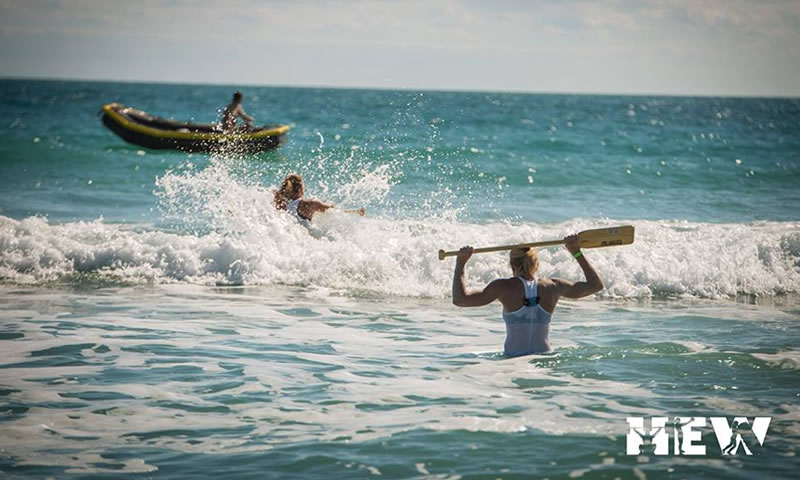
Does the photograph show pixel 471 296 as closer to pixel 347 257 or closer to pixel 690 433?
pixel 690 433

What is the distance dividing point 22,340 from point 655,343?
6.27 meters

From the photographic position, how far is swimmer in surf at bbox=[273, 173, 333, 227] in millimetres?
13891

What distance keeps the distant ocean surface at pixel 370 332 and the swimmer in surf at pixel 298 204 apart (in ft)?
0.81

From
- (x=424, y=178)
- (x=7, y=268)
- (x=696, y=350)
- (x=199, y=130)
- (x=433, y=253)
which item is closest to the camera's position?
(x=696, y=350)

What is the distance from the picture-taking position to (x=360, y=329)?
965cm

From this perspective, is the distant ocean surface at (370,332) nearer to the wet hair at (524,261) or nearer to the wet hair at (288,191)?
the wet hair at (288,191)

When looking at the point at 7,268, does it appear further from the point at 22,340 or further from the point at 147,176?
the point at 147,176

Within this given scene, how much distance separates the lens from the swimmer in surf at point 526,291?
7254 millimetres

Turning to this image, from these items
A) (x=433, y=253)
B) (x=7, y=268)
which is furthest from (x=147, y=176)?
(x=433, y=253)

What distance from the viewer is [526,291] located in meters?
7.31

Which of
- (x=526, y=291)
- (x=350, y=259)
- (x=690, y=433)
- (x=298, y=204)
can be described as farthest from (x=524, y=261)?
(x=298, y=204)

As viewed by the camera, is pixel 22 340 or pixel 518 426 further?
pixel 22 340

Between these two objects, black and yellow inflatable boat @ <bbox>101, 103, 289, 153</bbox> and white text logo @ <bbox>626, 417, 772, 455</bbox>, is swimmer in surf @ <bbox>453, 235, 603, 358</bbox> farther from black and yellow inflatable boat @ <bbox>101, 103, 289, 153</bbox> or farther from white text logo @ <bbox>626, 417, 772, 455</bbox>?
black and yellow inflatable boat @ <bbox>101, 103, 289, 153</bbox>

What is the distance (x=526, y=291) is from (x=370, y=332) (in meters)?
2.62
